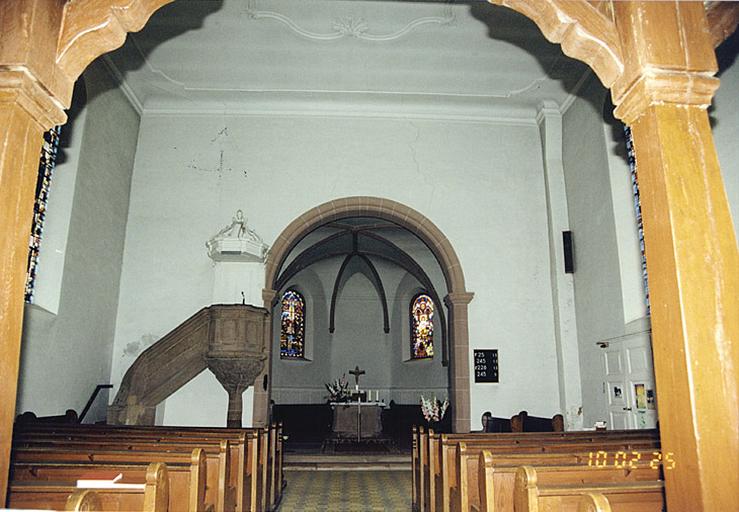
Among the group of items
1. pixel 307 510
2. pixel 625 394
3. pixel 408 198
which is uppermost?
pixel 408 198

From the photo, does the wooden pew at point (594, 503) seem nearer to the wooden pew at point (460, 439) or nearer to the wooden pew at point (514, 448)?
the wooden pew at point (514, 448)

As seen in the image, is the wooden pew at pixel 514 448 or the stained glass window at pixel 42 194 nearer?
the wooden pew at pixel 514 448

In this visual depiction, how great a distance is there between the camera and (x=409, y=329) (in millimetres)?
17469

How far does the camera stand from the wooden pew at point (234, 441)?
15.8 ft

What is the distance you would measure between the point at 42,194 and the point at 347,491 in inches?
209

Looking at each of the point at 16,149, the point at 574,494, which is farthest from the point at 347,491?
the point at 16,149

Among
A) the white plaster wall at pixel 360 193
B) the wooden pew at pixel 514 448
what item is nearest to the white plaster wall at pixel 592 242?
the white plaster wall at pixel 360 193

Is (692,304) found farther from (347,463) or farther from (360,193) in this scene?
(347,463)

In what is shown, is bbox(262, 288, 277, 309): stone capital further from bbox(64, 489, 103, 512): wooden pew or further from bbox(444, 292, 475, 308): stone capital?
bbox(64, 489, 103, 512): wooden pew

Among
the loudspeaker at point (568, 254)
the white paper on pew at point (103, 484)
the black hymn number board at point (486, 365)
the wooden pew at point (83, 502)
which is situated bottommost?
the white paper on pew at point (103, 484)

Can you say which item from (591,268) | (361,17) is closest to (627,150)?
(591,268)

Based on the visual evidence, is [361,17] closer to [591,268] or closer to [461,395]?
[591,268]

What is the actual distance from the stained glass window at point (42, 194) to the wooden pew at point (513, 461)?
223 inches

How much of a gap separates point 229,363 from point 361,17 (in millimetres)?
4853
